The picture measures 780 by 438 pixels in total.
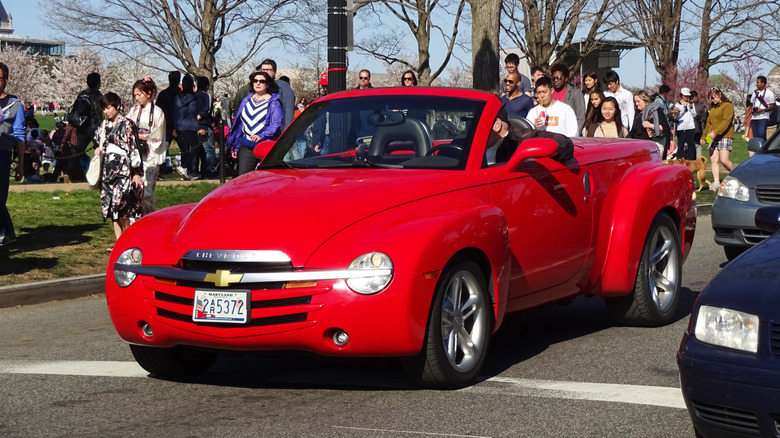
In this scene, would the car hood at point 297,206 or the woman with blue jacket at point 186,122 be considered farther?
the woman with blue jacket at point 186,122

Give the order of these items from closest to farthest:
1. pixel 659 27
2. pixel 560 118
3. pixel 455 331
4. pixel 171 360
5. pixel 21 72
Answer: pixel 455 331
pixel 171 360
pixel 560 118
pixel 659 27
pixel 21 72

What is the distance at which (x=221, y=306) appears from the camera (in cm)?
593

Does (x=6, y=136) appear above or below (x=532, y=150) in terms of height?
below

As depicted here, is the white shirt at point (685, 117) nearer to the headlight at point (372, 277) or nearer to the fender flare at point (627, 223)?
the fender flare at point (627, 223)

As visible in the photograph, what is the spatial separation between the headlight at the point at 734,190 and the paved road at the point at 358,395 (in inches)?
153

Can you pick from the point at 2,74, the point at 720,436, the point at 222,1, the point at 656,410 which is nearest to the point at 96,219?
the point at 2,74

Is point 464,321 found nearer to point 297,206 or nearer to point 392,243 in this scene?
point 392,243

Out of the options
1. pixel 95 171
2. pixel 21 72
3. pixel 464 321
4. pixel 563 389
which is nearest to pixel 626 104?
pixel 95 171

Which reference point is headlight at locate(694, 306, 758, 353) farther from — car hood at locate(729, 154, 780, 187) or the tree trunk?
the tree trunk

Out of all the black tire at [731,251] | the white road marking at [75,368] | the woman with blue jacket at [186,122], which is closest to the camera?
the white road marking at [75,368]

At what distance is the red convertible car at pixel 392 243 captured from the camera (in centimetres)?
585

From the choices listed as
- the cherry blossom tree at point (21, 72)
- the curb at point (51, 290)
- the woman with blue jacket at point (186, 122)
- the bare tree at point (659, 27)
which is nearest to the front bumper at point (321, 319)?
the curb at point (51, 290)

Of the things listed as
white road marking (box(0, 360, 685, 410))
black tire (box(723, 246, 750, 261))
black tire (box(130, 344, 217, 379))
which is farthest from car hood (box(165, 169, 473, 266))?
black tire (box(723, 246, 750, 261))

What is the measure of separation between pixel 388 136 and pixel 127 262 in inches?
69.7
